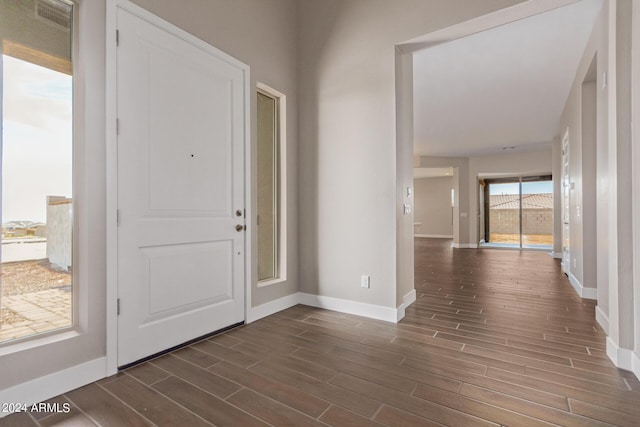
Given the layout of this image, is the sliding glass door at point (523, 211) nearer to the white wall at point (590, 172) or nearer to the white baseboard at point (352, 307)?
the white wall at point (590, 172)

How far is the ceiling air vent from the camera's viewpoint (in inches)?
72.9

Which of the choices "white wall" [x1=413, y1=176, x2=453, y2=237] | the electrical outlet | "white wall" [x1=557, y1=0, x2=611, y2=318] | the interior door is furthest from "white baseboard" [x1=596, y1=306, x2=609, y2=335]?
"white wall" [x1=413, y1=176, x2=453, y2=237]

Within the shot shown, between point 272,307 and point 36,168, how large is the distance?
220 cm

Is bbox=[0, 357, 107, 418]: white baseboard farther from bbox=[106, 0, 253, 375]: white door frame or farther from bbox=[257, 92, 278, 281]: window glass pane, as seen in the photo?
bbox=[257, 92, 278, 281]: window glass pane

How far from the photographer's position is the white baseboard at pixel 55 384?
5.27 ft

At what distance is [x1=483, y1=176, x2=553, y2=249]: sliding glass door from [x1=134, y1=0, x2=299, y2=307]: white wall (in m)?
9.04

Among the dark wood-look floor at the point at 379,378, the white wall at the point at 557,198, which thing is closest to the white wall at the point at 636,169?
the dark wood-look floor at the point at 379,378

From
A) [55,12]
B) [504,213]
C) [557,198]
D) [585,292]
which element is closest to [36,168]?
[55,12]

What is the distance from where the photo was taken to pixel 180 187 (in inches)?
94.3

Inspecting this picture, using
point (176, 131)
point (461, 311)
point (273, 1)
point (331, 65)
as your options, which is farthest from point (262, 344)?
point (273, 1)

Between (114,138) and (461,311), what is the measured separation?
11.3 ft

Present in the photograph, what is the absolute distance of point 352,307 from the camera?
10.4ft

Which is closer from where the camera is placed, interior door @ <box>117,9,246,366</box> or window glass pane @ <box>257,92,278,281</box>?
interior door @ <box>117,9,246,366</box>

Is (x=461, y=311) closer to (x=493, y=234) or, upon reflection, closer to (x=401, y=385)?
(x=401, y=385)
